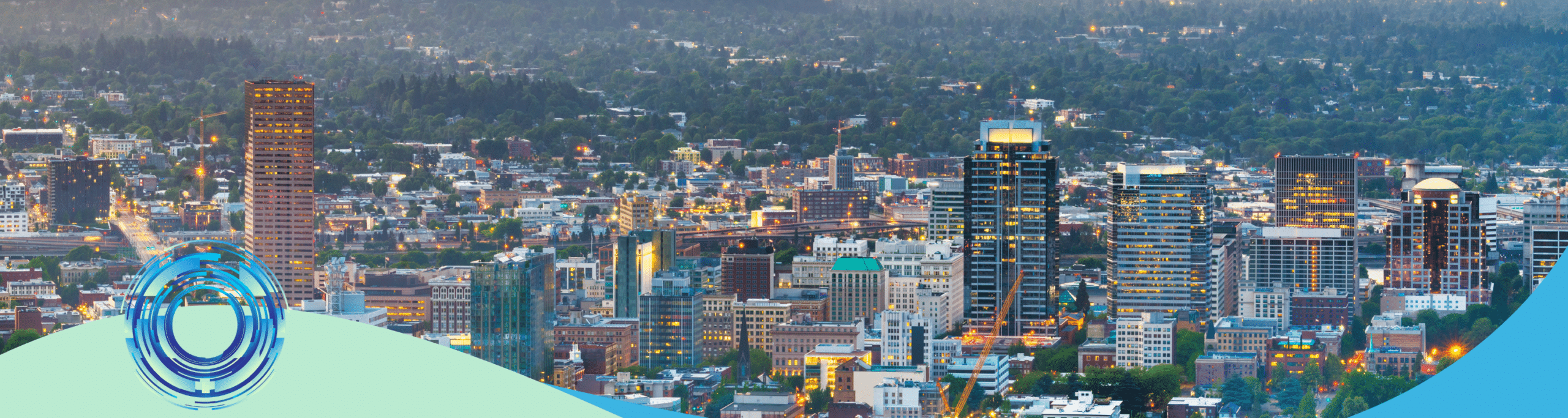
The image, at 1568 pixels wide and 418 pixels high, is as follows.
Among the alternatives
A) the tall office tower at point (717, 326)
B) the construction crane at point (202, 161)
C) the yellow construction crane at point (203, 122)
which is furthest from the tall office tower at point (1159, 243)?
the yellow construction crane at point (203, 122)

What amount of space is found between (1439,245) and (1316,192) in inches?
113

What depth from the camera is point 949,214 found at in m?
14.9

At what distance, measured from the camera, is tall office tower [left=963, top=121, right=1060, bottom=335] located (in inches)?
535

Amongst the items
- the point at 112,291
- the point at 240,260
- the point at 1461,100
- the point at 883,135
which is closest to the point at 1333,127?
the point at 1461,100

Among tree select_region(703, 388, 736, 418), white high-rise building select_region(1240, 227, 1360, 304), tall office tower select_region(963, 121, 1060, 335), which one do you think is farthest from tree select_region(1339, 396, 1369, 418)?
white high-rise building select_region(1240, 227, 1360, 304)

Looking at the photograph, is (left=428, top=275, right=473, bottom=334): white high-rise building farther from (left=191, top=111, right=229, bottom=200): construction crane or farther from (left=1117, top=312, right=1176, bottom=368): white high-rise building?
(left=191, top=111, right=229, bottom=200): construction crane

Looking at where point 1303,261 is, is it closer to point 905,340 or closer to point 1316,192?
point 1316,192

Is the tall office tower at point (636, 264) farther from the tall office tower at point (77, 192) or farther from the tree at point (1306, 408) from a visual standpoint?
the tall office tower at point (77, 192)

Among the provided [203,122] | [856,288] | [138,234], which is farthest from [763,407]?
[203,122]

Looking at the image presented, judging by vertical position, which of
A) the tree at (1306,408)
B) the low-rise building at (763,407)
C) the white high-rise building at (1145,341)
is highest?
the white high-rise building at (1145,341)

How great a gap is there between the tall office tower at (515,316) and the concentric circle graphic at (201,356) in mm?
6406

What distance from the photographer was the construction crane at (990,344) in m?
8.90

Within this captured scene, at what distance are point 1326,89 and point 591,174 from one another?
9.32 meters

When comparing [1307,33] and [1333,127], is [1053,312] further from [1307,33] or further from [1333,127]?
[1307,33]
